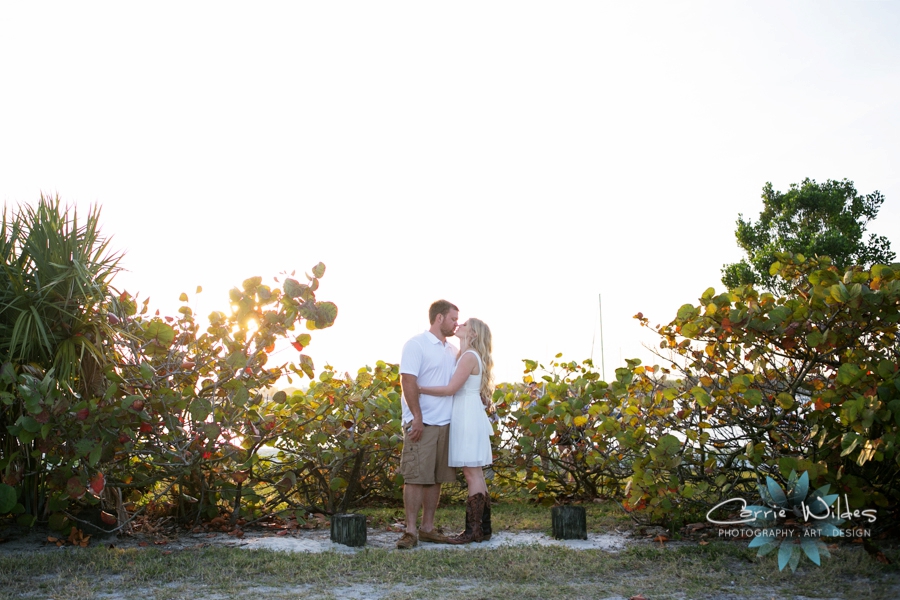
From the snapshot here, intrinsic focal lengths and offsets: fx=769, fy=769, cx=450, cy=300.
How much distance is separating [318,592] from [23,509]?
2415 millimetres

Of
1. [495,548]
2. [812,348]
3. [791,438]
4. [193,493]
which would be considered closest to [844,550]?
[791,438]

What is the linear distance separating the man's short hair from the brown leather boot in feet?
4.20

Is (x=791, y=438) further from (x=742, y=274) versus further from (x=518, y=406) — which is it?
(x=742, y=274)

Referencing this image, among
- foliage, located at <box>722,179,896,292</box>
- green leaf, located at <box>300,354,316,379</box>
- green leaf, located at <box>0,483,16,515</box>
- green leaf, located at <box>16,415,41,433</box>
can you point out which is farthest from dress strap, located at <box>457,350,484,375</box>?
foliage, located at <box>722,179,896,292</box>

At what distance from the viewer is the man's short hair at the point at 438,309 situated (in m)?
5.54

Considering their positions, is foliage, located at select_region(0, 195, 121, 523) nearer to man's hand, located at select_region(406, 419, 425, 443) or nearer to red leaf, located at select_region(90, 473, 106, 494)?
red leaf, located at select_region(90, 473, 106, 494)

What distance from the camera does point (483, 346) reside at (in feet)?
18.1

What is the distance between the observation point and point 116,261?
209 inches

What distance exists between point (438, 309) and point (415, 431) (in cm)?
89

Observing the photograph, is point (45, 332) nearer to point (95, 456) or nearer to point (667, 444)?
point (95, 456)

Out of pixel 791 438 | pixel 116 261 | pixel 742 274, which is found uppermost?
pixel 742 274

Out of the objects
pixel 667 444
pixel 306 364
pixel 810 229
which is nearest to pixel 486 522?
pixel 667 444

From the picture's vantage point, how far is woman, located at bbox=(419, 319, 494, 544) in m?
5.28
